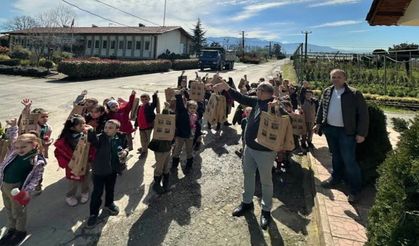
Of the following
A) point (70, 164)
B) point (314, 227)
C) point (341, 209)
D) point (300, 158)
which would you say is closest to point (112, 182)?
point (70, 164)

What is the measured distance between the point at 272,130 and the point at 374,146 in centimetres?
223

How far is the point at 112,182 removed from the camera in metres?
4.49

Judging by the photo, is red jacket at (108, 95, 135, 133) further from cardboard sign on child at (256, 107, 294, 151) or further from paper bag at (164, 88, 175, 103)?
cardboard sign on child at (256, 107, 294, 151)

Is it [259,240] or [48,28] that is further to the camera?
[48,28]

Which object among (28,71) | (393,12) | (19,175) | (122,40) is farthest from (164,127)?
(122,40)

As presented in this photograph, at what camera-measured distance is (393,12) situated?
13.1ft

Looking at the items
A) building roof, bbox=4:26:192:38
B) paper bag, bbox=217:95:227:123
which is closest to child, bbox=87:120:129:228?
paper bag, bbox=217:95:227:123

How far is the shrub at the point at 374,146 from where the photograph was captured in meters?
5.13

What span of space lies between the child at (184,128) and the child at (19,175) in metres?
2.44

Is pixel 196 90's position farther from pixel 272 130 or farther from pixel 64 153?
pixel 272 130

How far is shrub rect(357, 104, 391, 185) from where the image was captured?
513 centimetres

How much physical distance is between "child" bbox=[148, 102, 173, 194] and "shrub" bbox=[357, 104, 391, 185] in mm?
3053

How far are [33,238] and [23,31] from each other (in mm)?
49366

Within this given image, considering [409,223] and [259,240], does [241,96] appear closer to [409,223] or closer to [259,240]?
[259,240]
